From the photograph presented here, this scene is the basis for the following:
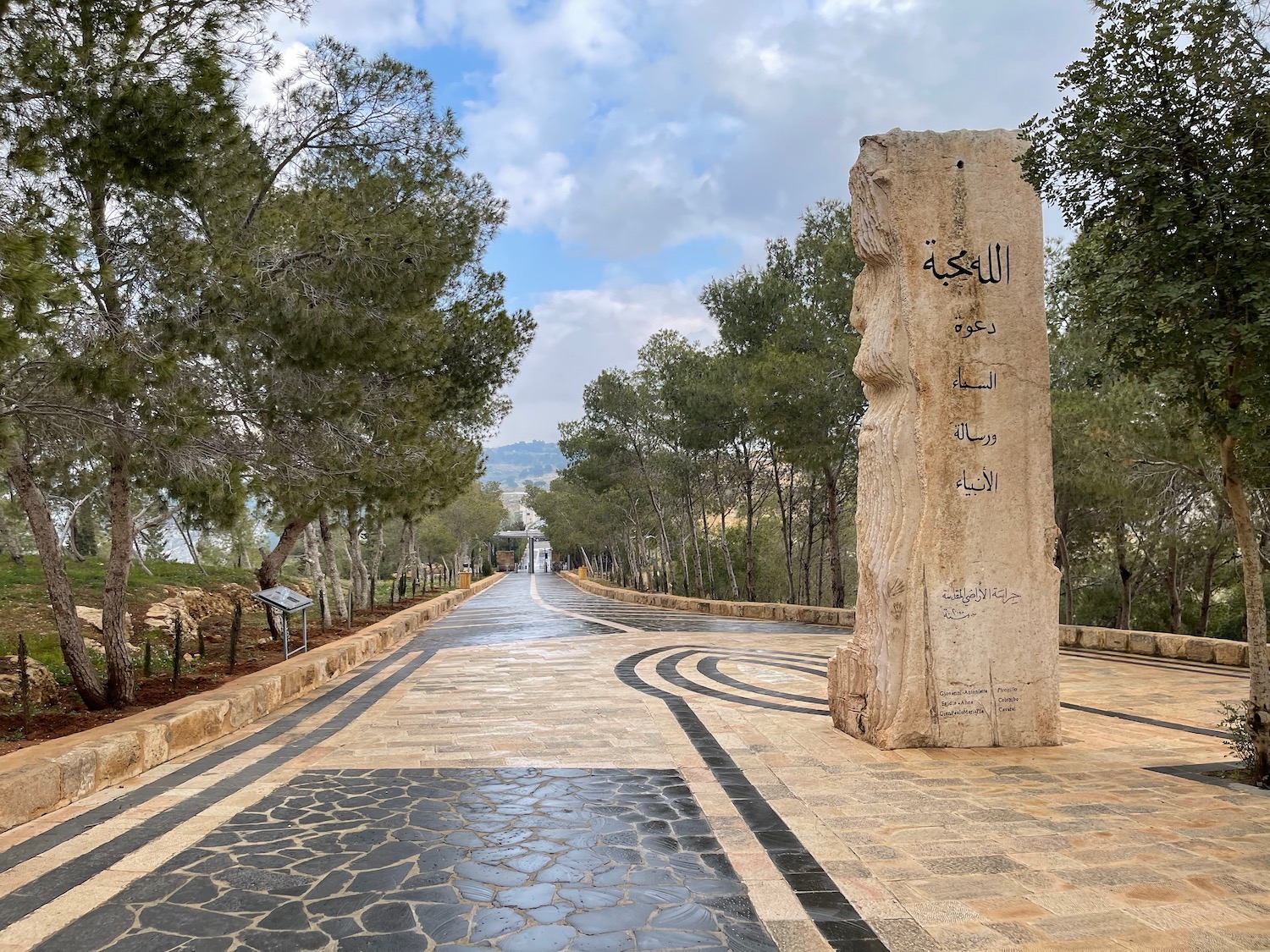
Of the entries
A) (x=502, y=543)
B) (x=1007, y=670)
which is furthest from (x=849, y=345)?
(x=502, y=543)

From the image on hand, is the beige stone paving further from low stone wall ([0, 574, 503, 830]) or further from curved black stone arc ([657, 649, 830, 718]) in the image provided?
low stone wall ([0, 574, 503, 830])

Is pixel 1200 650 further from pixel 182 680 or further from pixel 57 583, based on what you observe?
pixel 57 583

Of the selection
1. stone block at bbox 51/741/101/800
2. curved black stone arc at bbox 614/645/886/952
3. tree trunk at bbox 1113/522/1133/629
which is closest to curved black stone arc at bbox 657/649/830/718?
curved black stone arc at bbox 614/645/886/952

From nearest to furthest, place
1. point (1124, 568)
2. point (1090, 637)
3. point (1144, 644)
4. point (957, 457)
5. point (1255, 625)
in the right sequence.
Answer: point (1255, 625) < point (957, 457) < point (1144, 644) < point (1090, 637) < point (1124, 568)

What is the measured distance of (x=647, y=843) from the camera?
14.1 feet

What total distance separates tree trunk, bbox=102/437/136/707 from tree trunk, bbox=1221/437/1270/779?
29.1ft

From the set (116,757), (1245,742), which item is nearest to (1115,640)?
(1245,742)

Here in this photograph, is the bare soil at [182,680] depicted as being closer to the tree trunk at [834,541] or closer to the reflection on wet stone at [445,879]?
the reflection on wet stone at [445,879]

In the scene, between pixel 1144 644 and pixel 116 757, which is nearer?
pixel 116 757

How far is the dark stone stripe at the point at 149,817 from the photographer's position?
12.0 ft

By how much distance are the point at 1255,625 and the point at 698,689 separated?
536 centimetres

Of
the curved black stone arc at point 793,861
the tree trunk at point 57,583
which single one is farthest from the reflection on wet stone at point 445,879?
the tree trunk at point 57,583

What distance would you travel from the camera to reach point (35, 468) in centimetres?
929

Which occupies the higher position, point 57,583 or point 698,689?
point 57,583
